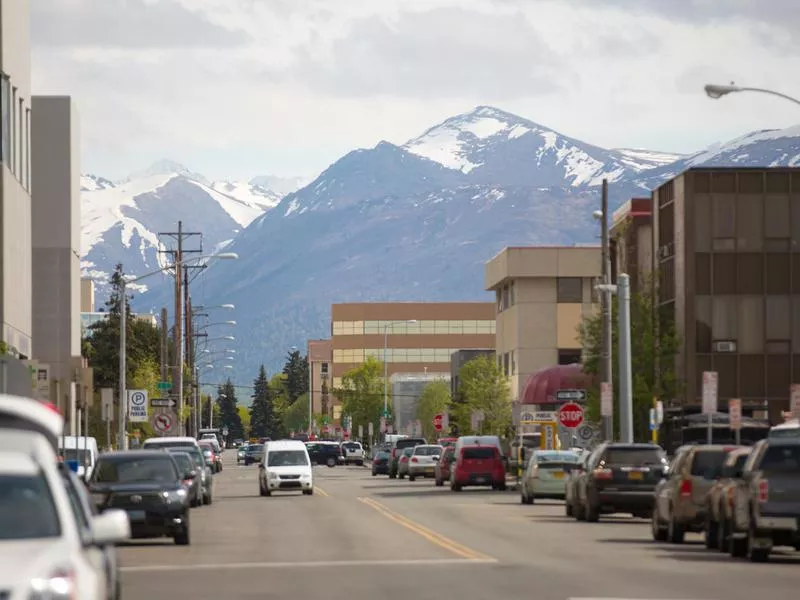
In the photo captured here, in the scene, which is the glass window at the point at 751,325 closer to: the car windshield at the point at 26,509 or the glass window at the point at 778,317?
the glass window at the point at 778,317

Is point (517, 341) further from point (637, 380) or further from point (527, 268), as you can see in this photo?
point (637, 380)

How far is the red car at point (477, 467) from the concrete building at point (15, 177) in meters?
14.7

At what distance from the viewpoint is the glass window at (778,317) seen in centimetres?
7112

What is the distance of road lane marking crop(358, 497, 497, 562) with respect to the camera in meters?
27.4

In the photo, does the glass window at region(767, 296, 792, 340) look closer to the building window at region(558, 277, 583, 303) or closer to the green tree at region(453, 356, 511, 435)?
the green tree at region(453, 356, 511, 435)

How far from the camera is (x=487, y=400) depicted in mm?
109062

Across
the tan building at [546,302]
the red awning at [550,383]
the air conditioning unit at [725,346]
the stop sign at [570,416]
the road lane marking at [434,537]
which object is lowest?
the road lane marking at [434,537]

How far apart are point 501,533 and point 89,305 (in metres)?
155

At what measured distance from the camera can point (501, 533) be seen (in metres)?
34.3

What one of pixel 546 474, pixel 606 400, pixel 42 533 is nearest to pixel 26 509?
pixel 42 533

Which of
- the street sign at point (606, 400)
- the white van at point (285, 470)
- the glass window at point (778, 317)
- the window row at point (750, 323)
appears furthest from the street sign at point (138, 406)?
the glass window at point (778, 317)

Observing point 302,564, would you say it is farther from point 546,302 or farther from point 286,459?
point 546,302

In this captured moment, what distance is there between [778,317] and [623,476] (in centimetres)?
3387

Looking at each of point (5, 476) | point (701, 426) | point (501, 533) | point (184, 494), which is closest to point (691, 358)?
point (701, 426)
